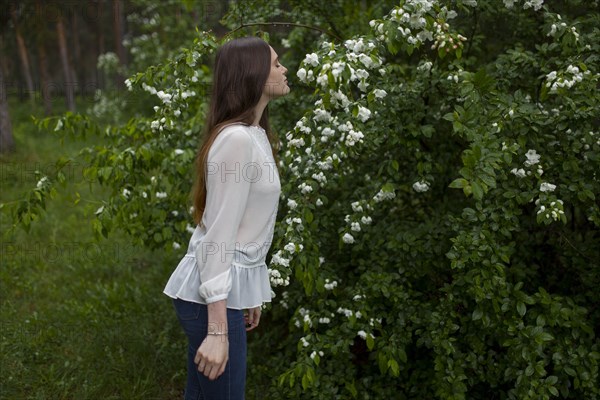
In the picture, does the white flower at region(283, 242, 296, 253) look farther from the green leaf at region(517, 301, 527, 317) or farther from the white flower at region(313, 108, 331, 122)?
the green leaf at region(517, 301, 527, 317)

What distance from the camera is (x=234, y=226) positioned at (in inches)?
72.7

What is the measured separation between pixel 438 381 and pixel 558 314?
0.63 meters

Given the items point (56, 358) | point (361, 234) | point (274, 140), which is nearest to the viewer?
point (274, 140)

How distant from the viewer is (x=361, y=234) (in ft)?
11.9

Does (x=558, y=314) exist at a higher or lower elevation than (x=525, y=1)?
lower

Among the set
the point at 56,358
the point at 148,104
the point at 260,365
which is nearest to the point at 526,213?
the point at 260,365

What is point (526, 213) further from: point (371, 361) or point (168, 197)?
point (168, 197)

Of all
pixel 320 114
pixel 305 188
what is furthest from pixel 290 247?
pixel 320 114

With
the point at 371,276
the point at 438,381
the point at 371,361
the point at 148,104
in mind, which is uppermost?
the point at 371,276

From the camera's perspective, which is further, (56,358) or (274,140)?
(56,358)

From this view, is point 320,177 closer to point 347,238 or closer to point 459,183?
point 347,238

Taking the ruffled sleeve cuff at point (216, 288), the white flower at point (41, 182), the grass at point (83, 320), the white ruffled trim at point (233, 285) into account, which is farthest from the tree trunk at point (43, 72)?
the ruffled sleeve cuff at point (216, 288)

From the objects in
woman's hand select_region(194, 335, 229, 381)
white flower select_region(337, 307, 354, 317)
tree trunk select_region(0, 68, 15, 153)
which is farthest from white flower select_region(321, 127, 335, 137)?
tree trunk select_region(0, 68, 15, 153)

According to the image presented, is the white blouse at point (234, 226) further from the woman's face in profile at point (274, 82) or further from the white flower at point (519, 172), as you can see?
the white flower at point (519, 172)
